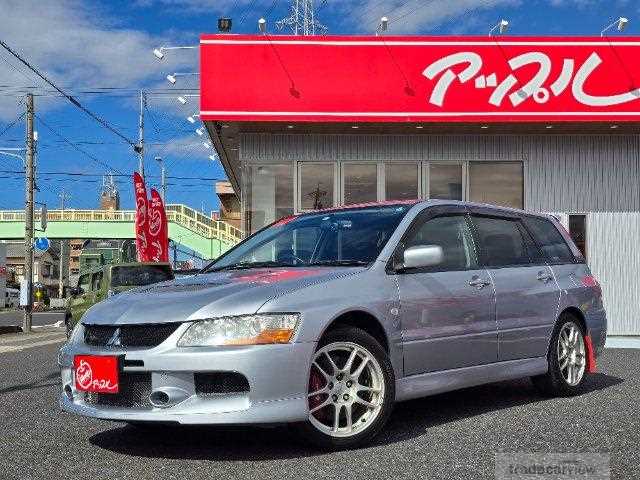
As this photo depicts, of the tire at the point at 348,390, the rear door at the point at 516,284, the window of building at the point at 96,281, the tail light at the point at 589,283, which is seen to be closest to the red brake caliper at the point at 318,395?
the tire at the point at 348,390

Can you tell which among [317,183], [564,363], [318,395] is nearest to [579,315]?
[564,363]

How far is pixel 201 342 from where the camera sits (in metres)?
4.45

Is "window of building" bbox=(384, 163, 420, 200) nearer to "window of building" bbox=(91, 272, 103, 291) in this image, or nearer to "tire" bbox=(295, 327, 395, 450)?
"window of building" bbox=(91, 272, 103, 291)

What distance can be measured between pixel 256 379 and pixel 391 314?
1.10 meters

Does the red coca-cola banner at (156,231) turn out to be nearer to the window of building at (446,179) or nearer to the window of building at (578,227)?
the window of building at (446,179)

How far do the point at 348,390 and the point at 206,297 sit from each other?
3.23 feet

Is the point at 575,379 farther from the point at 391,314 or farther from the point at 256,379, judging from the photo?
the point at 256,379

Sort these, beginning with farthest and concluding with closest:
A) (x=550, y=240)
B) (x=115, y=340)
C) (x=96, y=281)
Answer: (x=96, y=281) < (x=550, y=240) < (x=115, y=340)

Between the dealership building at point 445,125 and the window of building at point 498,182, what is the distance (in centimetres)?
3

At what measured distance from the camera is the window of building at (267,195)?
15266 millimetres

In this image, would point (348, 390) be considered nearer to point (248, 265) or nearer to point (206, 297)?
point (206, 297)

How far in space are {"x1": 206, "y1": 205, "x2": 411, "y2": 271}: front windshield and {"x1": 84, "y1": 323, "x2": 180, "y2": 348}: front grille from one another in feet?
4.15

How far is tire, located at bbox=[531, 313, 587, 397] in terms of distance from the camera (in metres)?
6.67

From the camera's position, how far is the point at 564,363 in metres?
6.81
